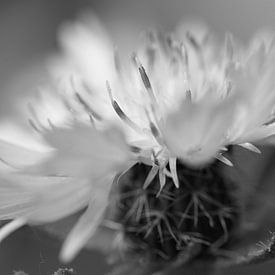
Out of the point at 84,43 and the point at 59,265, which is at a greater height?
the point at 84,43

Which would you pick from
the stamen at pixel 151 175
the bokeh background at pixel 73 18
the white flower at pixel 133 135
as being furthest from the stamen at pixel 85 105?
the bokeh background at pixel 73 18

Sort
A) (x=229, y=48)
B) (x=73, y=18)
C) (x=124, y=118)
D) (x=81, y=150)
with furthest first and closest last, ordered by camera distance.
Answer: (x=73, y=18)
(x=229, y=48)
(x=124, y=118)
(x=81, y=150)

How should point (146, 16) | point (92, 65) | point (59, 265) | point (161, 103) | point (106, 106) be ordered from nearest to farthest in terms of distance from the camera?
point (59, 265)
point (161, 103)
point (106, 106)
point (92, 65)
point (146, 16)

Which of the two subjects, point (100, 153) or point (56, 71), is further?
point (56, 71)

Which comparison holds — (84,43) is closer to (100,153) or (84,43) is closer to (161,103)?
(161,103)

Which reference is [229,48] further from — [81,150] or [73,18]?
[73,18]

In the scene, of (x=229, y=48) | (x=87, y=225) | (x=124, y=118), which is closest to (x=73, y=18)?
(x=229, y=48)

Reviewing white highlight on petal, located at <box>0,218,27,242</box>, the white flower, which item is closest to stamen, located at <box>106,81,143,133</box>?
the white flower

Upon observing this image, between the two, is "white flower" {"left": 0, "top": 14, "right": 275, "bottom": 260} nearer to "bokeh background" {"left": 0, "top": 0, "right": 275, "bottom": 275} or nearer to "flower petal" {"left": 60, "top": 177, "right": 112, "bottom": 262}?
"flower petal" {"left": 60, "top": 177, "right": 112, "bottom": 262}

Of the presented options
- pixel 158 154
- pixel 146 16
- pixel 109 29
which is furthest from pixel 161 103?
pixel 146 16
